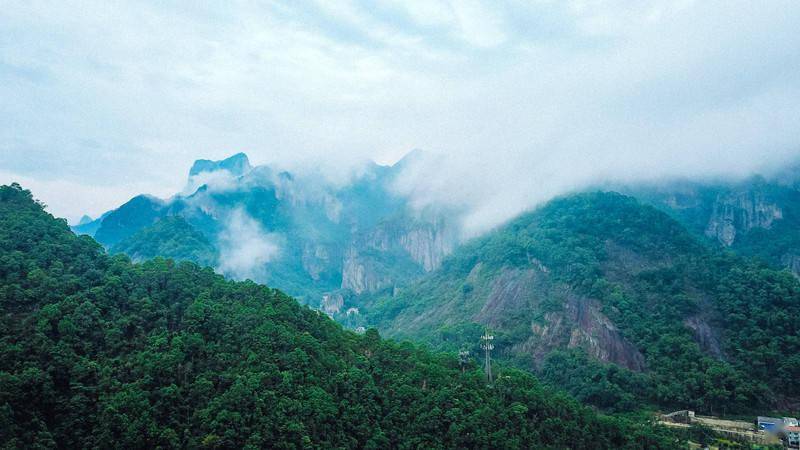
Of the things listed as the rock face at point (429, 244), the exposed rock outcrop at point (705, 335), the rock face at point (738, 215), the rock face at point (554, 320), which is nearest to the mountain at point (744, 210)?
the rock face at point (738, 215)

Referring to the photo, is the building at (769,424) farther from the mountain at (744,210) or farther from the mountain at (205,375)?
the mountain at (744,210)

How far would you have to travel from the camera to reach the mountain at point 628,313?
194 ft

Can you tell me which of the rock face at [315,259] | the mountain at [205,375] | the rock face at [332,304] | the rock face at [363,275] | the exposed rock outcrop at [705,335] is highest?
the rock face at [315,259]

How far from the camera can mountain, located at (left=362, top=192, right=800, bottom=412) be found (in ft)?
194

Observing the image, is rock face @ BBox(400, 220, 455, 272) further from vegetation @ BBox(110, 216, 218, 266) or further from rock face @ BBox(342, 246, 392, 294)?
vegetation @ BBox(110, 216, 218, 266)

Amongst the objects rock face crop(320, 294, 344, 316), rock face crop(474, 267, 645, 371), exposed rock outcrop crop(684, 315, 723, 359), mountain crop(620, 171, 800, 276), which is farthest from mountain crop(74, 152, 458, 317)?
exposed rock outcrop crop(684, 315, 723, 359)

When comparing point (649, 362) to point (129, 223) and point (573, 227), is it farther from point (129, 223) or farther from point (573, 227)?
point (129, 223)

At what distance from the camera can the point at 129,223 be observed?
156500 mm

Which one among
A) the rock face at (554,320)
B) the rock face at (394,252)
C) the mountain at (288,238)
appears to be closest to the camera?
the rock face at (554,320)

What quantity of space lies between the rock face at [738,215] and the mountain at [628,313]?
4029cm

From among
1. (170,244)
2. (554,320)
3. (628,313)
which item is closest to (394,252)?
(170,244)

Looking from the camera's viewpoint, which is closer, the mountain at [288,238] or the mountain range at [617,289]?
the mountain range at [617,289]

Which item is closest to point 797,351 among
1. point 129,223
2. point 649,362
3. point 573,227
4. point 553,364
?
point 649,362

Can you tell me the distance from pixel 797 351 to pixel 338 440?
53.4 metres
